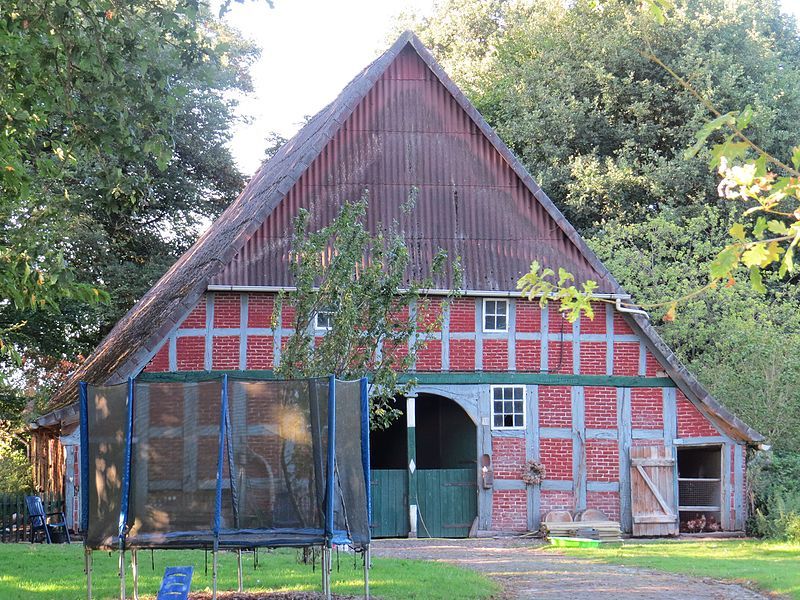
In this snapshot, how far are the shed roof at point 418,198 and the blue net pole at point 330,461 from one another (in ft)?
32.2

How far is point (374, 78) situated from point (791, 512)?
36.5ft

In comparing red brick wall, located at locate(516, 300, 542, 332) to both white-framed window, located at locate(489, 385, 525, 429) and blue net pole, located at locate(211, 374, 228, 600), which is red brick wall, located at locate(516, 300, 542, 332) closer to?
white-framed window, located at locate(489, 385, 525, 429)

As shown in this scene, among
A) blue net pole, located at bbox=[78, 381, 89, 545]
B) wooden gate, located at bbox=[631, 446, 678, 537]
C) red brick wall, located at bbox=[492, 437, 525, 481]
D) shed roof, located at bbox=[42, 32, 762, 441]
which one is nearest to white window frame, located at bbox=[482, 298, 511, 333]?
shed roof, located at bbox=[42, 32, 762, 441]

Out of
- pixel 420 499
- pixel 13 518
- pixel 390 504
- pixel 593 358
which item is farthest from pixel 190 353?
pixel 593 358

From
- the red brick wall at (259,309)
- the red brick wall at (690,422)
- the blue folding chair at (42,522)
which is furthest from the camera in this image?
the red brick wall at (690,422)

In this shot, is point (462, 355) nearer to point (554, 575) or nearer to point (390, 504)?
point (390, 504)

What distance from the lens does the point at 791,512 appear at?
66.0 ft

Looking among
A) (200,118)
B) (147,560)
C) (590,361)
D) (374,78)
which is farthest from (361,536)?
(200,118)

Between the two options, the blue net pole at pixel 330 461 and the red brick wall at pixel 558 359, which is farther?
the red brick wall at pixel 558 359

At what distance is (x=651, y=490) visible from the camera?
21.2 metres

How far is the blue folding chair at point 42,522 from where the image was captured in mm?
19594

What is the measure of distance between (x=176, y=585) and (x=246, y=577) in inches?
118

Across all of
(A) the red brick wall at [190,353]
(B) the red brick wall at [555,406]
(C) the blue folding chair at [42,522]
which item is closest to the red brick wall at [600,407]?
(B) the red brick wall at [555,406]

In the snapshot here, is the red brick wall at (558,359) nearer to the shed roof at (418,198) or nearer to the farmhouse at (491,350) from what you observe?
the farmhouse at (491,350)
